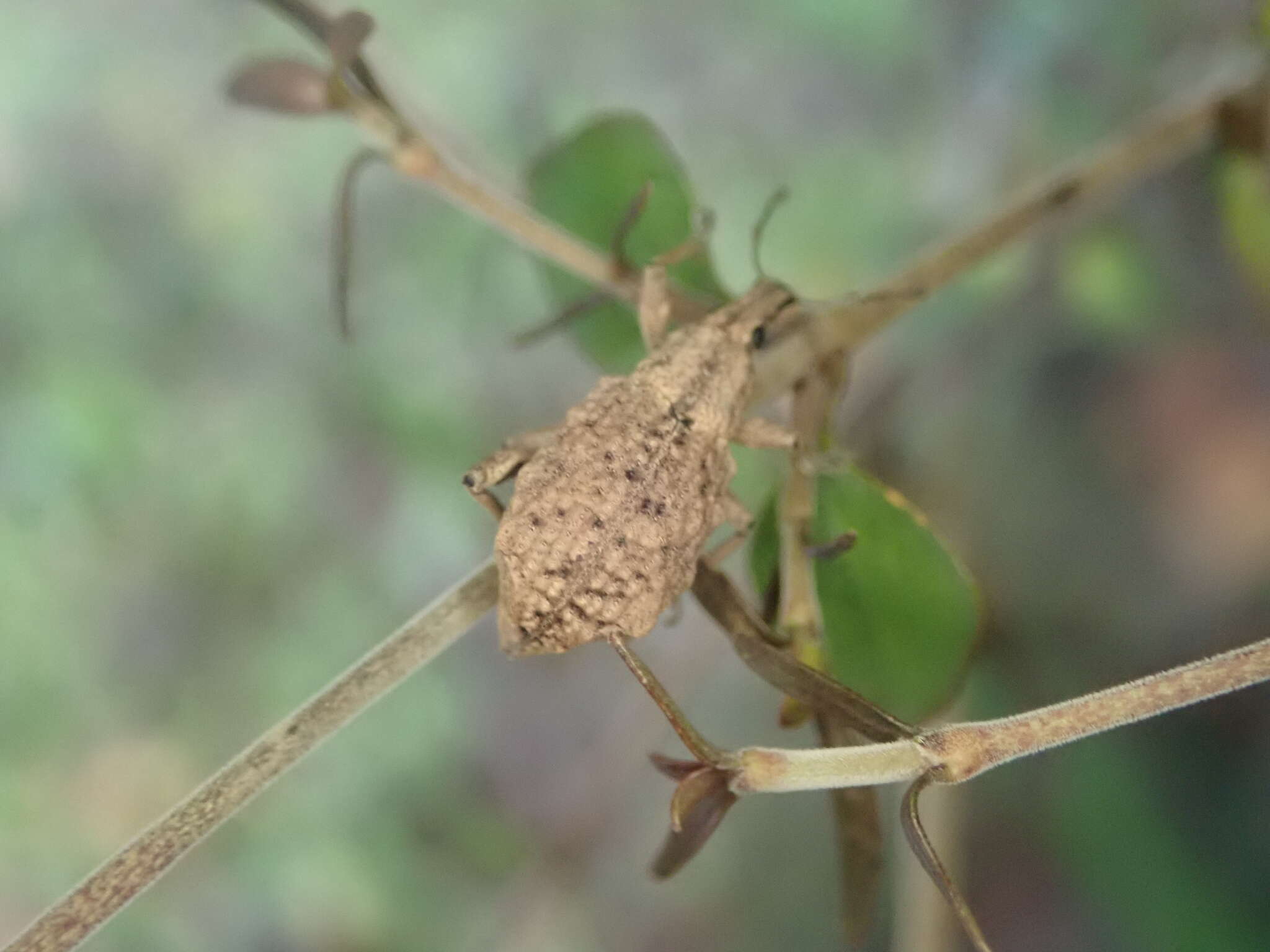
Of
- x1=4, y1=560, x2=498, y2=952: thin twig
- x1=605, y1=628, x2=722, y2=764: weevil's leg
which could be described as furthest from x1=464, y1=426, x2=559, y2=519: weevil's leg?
x1=605, y1=628, x2=722, y2=764: weevil's leg

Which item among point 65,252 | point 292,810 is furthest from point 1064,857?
point 65,252

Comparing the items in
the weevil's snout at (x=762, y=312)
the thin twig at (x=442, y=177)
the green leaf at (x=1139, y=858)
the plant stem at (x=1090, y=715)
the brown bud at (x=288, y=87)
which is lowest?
the green leaf at (x=1139, y=858)

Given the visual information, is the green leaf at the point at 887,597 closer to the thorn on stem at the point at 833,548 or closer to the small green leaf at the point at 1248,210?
the thorn on stem at the point at 833,548

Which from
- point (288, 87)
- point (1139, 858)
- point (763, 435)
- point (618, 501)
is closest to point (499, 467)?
point (618, 501)

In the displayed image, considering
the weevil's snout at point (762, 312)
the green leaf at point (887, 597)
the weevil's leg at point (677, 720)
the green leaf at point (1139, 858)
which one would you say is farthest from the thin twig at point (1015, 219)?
the green leaf at point (1139, 858)

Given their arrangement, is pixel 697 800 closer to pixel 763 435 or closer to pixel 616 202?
pixel 763 435

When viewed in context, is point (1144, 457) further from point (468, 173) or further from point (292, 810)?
point (292, 810)
